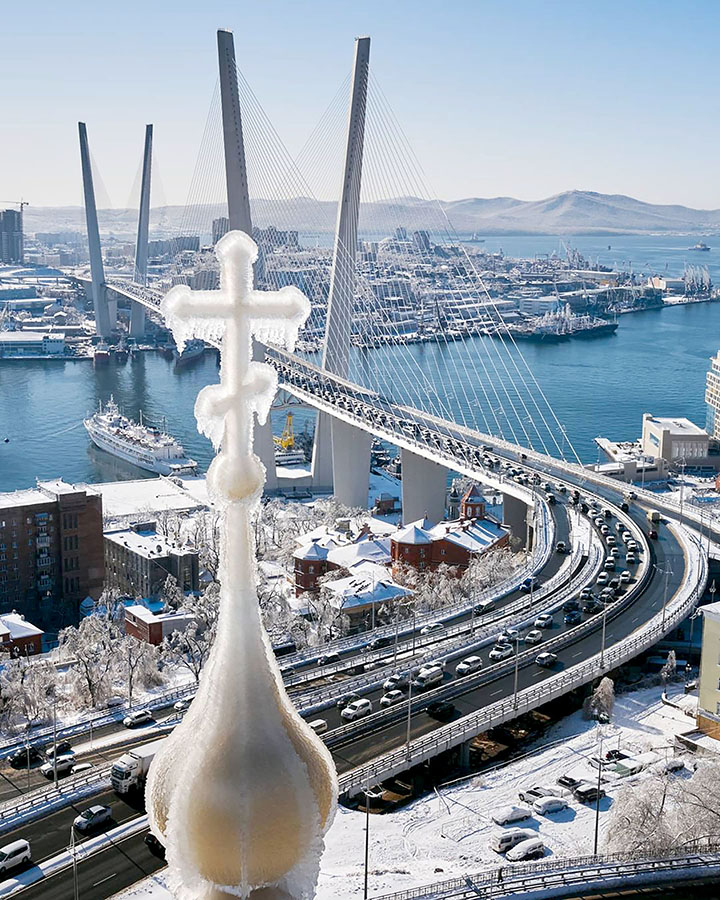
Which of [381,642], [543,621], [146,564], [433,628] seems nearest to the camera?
[381,642]

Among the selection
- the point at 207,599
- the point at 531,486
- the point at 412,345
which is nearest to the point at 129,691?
the point at 207,599

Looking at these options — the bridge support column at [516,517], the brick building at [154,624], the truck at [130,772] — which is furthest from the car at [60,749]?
the bridge support column at [516,517]

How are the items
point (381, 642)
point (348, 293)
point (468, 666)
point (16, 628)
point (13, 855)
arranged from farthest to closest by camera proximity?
point (348, 293), point (16, 628), point (381, 642), point (468, 666), point (13, 855)

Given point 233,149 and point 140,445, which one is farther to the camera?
point 140,445

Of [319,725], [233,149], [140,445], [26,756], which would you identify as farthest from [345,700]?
[140,445]

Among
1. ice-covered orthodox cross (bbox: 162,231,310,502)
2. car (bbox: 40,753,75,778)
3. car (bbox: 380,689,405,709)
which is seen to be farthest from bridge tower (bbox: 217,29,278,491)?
ice-covered orthodox cross (bbox: 162,231,310,502)

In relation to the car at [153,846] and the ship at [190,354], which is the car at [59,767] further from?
the ship at [190,354]

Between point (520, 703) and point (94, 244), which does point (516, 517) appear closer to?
point (520, 703)
